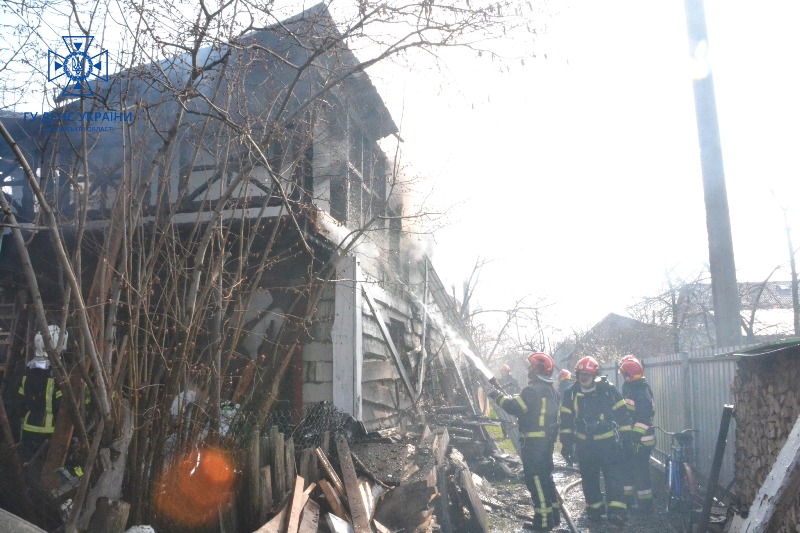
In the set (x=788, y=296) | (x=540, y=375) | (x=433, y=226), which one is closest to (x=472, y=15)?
(x=433, y=226)

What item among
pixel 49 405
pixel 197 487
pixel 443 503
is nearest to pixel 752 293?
pixel 443 503

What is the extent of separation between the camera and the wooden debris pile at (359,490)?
470 cm

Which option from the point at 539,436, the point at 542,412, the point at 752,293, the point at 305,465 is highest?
the point at 752,293

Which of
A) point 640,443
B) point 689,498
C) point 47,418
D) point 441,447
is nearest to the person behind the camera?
point 47,418

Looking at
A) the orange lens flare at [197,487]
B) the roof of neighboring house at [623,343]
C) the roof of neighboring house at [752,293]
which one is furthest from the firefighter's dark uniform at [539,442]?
the roof of neighboring house at [623,343]

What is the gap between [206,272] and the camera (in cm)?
509

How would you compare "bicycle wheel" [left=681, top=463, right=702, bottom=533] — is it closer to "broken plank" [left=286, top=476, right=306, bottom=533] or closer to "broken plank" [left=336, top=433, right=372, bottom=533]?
"broken plank" [left=336, top=433, right=372, bottom=533]

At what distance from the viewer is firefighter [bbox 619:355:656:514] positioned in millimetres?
7844

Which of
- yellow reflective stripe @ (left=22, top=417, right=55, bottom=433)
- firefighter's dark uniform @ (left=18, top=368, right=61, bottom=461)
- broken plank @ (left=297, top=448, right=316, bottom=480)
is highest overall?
A: firefighter's dark uniform @ (left=18, top=368, right=61, bottom=461)

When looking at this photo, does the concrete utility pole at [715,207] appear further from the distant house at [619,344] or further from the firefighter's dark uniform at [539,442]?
the distant house at [619,344]

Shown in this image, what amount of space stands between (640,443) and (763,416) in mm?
2584

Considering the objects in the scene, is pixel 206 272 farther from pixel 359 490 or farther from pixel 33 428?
pixel 33 428

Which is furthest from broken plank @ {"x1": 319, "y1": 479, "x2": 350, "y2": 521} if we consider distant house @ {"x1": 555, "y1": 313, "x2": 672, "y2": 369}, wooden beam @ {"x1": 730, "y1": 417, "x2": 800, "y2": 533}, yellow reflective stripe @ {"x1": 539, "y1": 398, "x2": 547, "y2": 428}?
distant house @ {"x1": 555, "y1": 313, "x2": 672, "y2": 369}

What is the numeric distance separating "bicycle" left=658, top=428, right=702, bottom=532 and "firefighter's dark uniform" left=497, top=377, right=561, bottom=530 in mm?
1403
